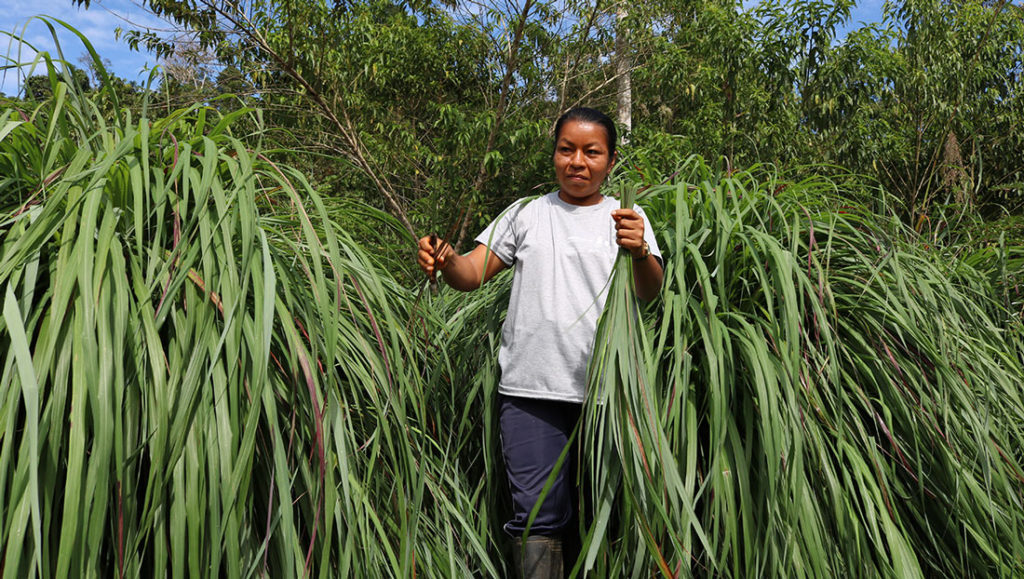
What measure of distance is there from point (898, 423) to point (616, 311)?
0.79 meters

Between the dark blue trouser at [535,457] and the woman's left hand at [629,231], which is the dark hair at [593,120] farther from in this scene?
the dark blue trouser at [535,457]

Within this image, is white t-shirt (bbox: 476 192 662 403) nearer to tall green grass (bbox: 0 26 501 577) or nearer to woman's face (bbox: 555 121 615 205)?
woman's face (bbox: 555 121 615 205)

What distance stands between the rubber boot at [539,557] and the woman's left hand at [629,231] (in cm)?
69

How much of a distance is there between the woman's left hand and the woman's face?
255 millimetres

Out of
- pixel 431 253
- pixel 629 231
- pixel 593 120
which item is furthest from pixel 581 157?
pixel 431 253

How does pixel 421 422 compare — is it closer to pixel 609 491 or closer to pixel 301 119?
pixel 609 491

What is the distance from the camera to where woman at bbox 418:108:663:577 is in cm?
166

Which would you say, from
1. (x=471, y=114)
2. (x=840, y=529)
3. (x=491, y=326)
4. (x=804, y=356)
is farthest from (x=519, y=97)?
(x=840, y=529)

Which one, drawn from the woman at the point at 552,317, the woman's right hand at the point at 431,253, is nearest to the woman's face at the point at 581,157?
the woman at the point at 552,317

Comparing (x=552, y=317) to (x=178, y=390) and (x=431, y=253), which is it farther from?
(x=178, y=390)

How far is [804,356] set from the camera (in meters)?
1.74

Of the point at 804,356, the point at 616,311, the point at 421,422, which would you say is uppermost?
the point at 616,311

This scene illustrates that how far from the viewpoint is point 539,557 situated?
1.64m

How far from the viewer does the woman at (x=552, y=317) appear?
65.2 inches
